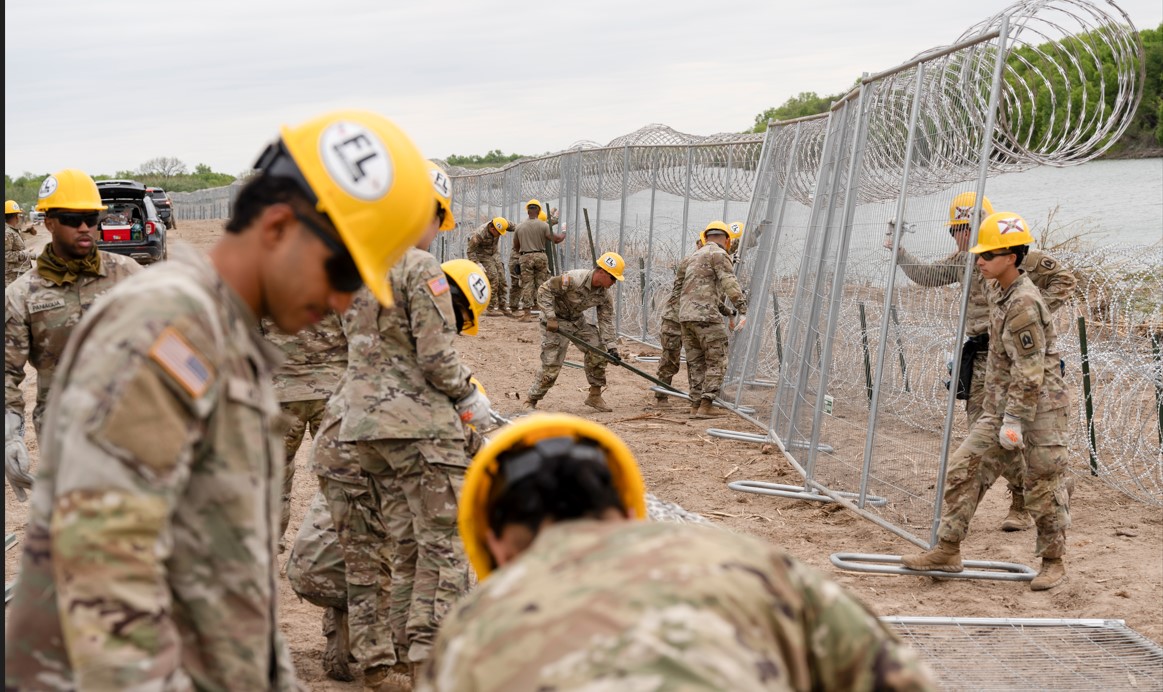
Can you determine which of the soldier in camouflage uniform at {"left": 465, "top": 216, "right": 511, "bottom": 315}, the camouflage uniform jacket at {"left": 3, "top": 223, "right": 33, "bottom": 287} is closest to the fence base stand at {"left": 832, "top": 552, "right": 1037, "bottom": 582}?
the camouflage uniform jacket at {"left": 3, "top": 223, "right": 33, "bottom": 287}

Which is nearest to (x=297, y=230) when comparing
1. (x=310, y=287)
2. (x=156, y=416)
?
(x=310, y=287)

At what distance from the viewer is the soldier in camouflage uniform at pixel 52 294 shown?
529 centimetres

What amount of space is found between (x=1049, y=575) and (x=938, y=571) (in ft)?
1.92

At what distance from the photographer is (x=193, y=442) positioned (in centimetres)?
158

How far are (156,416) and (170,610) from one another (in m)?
0.30

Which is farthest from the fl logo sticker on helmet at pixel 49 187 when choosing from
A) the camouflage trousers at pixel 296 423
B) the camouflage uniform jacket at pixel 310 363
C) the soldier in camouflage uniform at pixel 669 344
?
the soldier in camouflage uniform at pixel 669 344

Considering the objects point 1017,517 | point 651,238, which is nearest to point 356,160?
point 1017,517

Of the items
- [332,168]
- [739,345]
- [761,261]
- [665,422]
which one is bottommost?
[665,422]

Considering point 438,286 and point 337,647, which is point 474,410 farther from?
point 337,647

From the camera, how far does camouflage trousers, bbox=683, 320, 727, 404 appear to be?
1142 centimetres

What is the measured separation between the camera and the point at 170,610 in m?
1.61

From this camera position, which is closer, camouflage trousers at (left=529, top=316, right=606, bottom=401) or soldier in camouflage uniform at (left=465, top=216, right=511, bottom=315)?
camouflage trousers at (left=529, top=316, right=606, bottom=401)

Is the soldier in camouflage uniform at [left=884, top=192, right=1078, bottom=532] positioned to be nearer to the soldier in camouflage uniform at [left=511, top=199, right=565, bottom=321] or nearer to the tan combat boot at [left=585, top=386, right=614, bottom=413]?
the tan combat boot at [left=585, top=386, right=614, bottom=413]

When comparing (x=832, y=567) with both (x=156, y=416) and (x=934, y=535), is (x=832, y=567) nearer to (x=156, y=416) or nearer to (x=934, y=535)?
(x=934, y=535)
